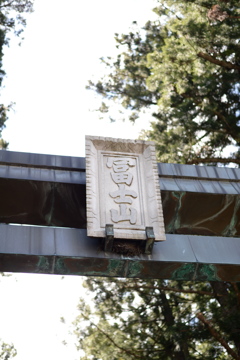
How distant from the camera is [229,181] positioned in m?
5.13

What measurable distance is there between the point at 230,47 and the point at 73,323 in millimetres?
6930

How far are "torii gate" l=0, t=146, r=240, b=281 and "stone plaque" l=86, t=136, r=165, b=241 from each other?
18cm

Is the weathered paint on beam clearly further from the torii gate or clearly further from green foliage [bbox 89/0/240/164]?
green foliage [bbox 89/0/240/164]

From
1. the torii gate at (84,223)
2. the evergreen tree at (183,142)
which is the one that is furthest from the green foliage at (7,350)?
the torii gate at (84,223)

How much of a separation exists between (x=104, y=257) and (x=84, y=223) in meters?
0.82

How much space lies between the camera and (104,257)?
4059 mm

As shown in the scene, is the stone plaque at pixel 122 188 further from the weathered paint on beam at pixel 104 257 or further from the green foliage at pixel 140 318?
the green foliage at pixel 140 318

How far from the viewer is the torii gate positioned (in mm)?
4020

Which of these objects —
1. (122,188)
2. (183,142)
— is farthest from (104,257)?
(183,142)

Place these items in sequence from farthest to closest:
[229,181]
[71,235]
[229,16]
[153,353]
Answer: [153,353] < [229,16] < [229,181] < [71,235]

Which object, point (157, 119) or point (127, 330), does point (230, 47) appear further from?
point (127, 330)

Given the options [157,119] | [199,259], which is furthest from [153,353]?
[199,259]

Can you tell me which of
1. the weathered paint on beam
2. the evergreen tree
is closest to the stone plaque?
the weathered paint on beam

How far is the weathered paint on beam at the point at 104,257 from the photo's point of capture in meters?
3.96
